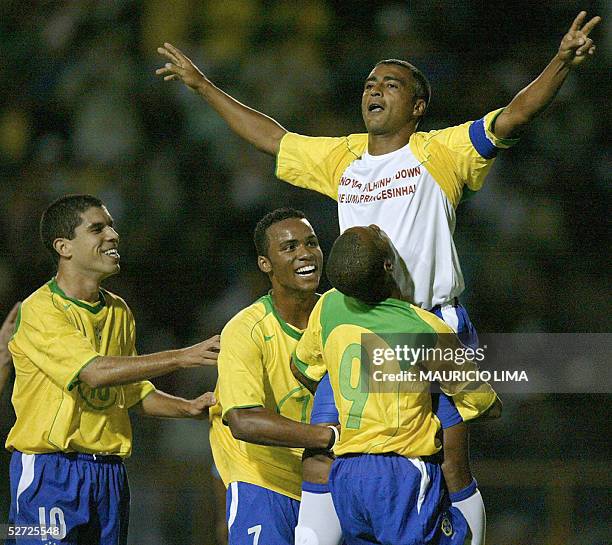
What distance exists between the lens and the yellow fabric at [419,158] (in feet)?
10.6

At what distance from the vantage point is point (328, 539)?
3062 millimetres

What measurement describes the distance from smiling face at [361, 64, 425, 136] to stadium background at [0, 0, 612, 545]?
233cm

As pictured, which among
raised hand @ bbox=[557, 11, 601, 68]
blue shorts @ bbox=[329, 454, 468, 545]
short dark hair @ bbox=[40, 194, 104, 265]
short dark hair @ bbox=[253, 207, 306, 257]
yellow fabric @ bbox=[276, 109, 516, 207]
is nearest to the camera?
blue shorts @ bbox=[329, 454, 468, 545]

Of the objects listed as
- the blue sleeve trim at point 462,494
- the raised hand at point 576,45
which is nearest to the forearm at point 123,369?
the blue sleeve trim at point 462,494

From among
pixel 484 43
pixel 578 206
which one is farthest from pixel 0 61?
pixel 578 206

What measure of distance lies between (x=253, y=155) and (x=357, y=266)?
11.0ft

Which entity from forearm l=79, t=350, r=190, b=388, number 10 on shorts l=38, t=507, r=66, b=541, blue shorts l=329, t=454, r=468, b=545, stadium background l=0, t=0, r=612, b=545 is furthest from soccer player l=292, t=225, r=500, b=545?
stadium background l=0, t=0, r=612, b=545

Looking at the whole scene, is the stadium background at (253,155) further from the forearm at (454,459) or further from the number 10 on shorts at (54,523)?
the forearm at (454,459)

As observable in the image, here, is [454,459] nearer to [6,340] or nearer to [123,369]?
[123,369]

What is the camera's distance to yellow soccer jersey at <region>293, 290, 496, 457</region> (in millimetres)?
2881

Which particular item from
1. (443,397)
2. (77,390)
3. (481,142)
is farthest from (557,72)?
(77,390)

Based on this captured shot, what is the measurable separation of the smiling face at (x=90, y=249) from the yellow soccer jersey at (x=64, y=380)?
0.34ft

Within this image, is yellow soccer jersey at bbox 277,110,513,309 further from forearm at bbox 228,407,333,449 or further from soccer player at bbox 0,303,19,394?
soccer player at bbox 0,303,19,394

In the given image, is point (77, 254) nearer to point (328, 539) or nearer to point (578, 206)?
point (328, 539)
